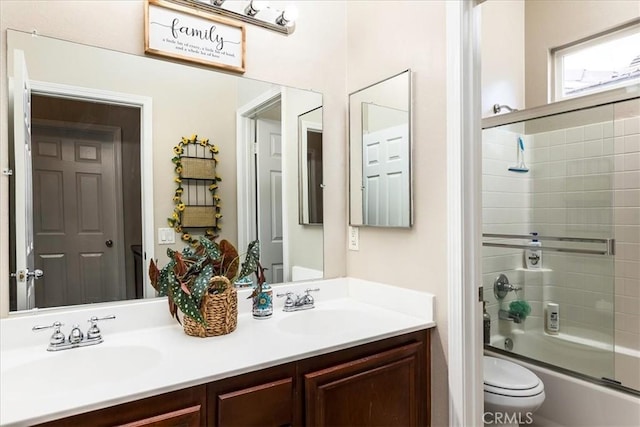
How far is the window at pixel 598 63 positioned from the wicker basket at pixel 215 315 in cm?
247

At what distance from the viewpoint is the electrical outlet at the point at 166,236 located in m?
1.52

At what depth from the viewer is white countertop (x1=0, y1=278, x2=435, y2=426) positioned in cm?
93

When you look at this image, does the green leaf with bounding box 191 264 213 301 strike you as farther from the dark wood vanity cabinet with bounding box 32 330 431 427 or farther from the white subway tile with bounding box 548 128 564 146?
the white subway tile with bounding box 548 128 564 146

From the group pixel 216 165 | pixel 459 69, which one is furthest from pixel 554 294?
pixel 216 165

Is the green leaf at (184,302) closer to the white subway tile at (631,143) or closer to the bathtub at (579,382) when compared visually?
the bathtub at (579,382)

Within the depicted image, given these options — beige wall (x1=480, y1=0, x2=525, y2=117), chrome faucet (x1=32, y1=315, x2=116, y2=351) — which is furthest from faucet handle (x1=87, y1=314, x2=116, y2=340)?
beige wall (x1=480, y1=0, x2=525, y2=117)

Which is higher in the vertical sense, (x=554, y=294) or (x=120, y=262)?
(x=120, y=262)

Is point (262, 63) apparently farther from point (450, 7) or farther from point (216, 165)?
point (450, 7)

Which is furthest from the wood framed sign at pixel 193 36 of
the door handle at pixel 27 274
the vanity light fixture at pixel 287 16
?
the door handle at pixel 27 274

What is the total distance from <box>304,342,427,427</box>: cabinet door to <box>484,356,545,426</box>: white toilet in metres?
0.54

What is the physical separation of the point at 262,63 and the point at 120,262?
104 cm

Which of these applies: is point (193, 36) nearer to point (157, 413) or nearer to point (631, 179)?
point (157, 413)

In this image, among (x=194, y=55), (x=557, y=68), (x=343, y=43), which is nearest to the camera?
(x=194, y=55)

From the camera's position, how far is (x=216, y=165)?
165cm
